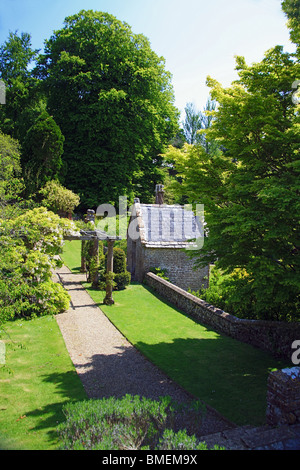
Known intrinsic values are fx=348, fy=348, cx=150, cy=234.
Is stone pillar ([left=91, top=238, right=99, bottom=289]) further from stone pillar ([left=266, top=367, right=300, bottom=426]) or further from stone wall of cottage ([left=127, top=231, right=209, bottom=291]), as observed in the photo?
stone pillar ([left=266, top=367, right=300, bottom=426])

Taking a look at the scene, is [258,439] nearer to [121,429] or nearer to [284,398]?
[284,398]

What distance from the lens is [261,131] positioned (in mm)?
8461

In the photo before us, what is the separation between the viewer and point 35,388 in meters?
8.25

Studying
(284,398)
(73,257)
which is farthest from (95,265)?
(284,398)

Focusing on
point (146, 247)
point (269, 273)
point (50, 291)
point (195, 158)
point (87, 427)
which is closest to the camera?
point (87, 427)

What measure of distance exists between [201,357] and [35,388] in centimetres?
473

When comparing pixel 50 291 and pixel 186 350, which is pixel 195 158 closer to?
pixel 186 350

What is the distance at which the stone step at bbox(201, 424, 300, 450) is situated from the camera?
17.1 feet

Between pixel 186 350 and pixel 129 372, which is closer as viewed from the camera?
pixel 129 372

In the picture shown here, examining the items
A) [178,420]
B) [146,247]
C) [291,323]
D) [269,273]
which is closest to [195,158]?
[269,273]

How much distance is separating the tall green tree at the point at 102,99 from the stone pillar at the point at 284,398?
25.7 m

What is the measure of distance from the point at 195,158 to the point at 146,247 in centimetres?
926

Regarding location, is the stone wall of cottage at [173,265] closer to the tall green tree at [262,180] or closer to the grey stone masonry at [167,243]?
the grey stone masonry at [167,243]

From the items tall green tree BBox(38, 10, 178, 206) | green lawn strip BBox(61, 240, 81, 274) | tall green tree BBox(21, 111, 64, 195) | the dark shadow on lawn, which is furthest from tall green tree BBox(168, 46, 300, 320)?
tall green tree BBox(38, 10, 178, 206)
